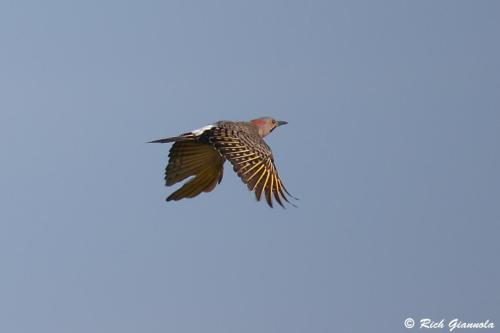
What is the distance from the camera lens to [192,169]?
33000 mm

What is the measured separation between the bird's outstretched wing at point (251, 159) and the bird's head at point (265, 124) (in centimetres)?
269

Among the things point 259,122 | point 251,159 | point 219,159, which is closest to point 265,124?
point 259,122

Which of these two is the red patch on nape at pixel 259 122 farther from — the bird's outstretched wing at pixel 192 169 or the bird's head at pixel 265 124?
the bird's outstretched wing at pixel 192 169

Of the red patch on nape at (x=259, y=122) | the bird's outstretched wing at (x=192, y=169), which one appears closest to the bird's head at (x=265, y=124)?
the red patch on nape at (x=259, y=122)

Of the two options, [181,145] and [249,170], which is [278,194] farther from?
[181,145]

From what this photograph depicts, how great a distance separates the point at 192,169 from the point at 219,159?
670 millimetres

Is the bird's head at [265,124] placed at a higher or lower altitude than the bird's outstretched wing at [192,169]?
higher

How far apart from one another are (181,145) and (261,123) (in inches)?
113

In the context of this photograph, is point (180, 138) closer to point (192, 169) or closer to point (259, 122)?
point (192, 169)

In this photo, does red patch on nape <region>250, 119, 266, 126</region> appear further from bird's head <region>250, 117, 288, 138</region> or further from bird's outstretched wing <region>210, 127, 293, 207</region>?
bird's outstretched wing <region>210, 127, 293, 207</region>

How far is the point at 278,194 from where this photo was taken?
98.4 ft

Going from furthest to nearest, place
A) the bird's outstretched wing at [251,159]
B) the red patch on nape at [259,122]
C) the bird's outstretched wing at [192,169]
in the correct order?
the red patch on nape at [259,122] → the bird's outstretched wing at [192,169] → the bird's outstretched wing at [251,159]

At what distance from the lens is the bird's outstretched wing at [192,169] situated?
3300 centimetres

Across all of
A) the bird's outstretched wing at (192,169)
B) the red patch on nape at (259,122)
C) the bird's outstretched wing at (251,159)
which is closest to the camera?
the bird's outstretched wing at (251,159)
